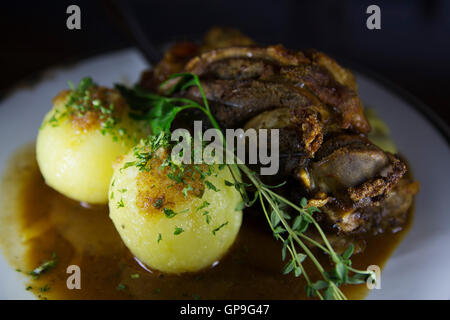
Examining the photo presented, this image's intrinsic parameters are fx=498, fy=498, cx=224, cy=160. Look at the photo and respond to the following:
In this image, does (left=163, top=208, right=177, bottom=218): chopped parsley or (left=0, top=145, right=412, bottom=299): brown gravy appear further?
(left=0, top=145, right=412, bottom=299): brown gravy

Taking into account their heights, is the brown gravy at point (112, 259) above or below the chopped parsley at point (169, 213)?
below

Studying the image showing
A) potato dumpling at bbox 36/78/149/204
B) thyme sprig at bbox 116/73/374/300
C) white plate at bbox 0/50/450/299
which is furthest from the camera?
potato dumpling at bbox 36/78/149/204

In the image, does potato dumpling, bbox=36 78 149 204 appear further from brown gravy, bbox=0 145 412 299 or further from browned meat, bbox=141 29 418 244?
browned meat, bbox=141 29 418 244

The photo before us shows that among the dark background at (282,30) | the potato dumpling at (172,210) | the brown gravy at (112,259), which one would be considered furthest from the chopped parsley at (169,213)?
the dark background at (282,30)

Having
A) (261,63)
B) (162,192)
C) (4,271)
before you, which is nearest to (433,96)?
(261,63)

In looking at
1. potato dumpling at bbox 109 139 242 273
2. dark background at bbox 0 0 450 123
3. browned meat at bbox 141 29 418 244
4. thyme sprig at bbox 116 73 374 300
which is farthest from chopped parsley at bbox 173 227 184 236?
dark background at bbox 0 0 450 123

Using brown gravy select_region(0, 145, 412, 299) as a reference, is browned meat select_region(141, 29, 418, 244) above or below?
above

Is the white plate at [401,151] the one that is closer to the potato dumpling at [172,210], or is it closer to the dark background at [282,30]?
the dark background at [282,30]
